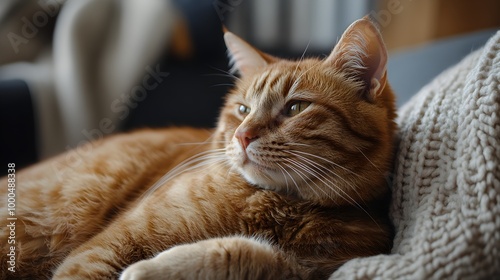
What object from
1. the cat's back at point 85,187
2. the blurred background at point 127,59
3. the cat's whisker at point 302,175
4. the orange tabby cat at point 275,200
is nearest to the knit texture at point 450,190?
the orange tabby cat at point 275,200

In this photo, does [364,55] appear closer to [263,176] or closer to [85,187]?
[263,176]

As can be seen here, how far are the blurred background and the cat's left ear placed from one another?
0.75 meters

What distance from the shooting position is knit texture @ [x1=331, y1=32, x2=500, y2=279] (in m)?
0.79

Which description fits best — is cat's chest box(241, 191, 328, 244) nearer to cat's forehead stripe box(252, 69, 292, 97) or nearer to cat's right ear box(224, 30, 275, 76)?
cat's forehead stripe box(252, 69, 292, 97)

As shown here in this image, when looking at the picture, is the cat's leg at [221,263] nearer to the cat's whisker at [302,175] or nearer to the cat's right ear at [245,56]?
the cat's whisker at [302,175]

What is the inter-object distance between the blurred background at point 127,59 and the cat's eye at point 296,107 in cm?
84

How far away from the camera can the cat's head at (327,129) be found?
39.7 inches

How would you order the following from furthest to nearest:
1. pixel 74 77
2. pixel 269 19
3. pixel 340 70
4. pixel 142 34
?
pixel 269 19, pixel 142 34, pixel 74 77, pixel 340 70

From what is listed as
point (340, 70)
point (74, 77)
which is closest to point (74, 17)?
point (74, 77)

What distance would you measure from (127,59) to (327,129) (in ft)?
5.09

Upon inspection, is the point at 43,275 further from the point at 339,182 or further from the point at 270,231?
the point at 339,182

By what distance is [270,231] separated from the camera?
1.03 metres

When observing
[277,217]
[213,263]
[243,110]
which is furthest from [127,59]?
[213,263]

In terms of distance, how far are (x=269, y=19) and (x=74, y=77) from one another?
61.2 inches
